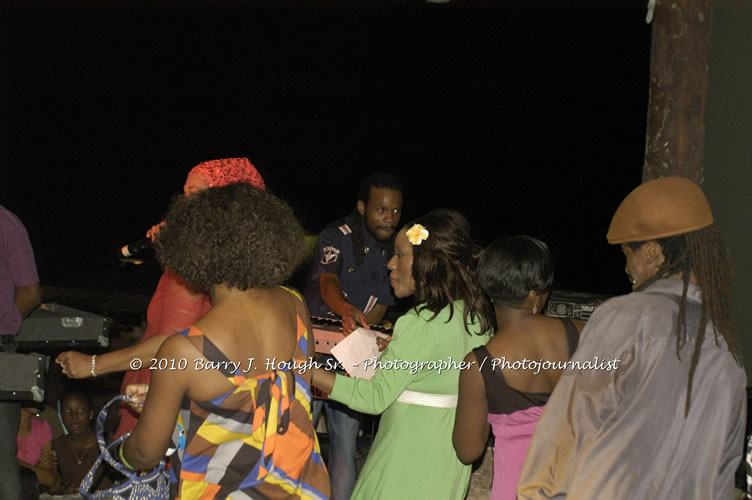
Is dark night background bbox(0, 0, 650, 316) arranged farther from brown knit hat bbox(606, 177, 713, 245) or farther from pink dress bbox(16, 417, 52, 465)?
brown knit hat bbox(606, 177, 713, 245)

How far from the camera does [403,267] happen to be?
9.87ft

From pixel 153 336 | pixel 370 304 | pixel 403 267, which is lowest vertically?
pixel 370 304

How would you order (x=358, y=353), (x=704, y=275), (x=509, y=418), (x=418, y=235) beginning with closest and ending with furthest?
(x=704, y=275) → (x=509, y=418) → (x=418, y=235) → (x=358, y=353)

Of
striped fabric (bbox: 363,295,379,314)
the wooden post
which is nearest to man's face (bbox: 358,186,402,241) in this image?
striped fabric (bbox: 363,295,379,314)

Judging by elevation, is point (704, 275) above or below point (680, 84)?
below

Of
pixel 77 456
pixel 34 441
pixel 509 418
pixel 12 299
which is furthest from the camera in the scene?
pixel 34 441

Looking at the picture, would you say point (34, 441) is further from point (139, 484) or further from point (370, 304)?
point (139, 484)

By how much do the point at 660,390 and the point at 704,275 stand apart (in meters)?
0.36

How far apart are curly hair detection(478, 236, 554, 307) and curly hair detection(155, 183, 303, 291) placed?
0.79 m

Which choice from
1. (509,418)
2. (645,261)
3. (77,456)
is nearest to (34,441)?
(77,456)

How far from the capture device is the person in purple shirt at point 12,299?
362 cm

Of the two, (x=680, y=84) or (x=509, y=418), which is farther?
(x=680, y=84)

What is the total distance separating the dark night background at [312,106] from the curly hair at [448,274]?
1123 centimetres

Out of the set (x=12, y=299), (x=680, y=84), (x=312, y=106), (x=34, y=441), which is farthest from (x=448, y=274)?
(x=312, y=106)
